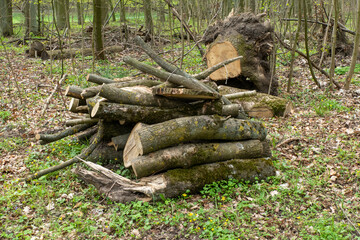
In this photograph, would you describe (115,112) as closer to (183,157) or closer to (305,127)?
(183,157)

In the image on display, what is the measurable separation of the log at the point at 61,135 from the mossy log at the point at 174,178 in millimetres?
1320

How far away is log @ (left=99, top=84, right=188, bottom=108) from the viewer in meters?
4.84

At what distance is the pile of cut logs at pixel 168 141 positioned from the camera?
457 cm

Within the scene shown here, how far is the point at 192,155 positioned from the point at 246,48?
14.9 feet

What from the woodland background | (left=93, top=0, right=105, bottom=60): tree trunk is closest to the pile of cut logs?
the woodland background

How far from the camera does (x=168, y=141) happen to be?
4.71 metres

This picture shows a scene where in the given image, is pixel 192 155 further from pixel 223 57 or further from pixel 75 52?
pixel 75 52

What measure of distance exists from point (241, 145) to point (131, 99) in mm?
2091

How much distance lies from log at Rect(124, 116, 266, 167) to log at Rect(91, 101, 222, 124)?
0.56ft

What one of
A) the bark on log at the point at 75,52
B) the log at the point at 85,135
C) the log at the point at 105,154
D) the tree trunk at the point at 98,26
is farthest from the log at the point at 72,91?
the bark on log at the point at 75,52

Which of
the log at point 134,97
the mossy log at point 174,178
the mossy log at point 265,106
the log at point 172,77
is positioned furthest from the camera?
the mossy log at point 265,106

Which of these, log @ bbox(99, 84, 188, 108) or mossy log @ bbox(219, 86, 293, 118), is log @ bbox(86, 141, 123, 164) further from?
mossy log @ bbox(219, 86, 293, 118)

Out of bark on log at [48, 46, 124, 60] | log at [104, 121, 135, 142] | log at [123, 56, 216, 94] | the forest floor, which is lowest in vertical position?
the forest floor

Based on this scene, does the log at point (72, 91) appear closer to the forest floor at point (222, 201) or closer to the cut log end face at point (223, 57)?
the forest floor at point (222, 201)
